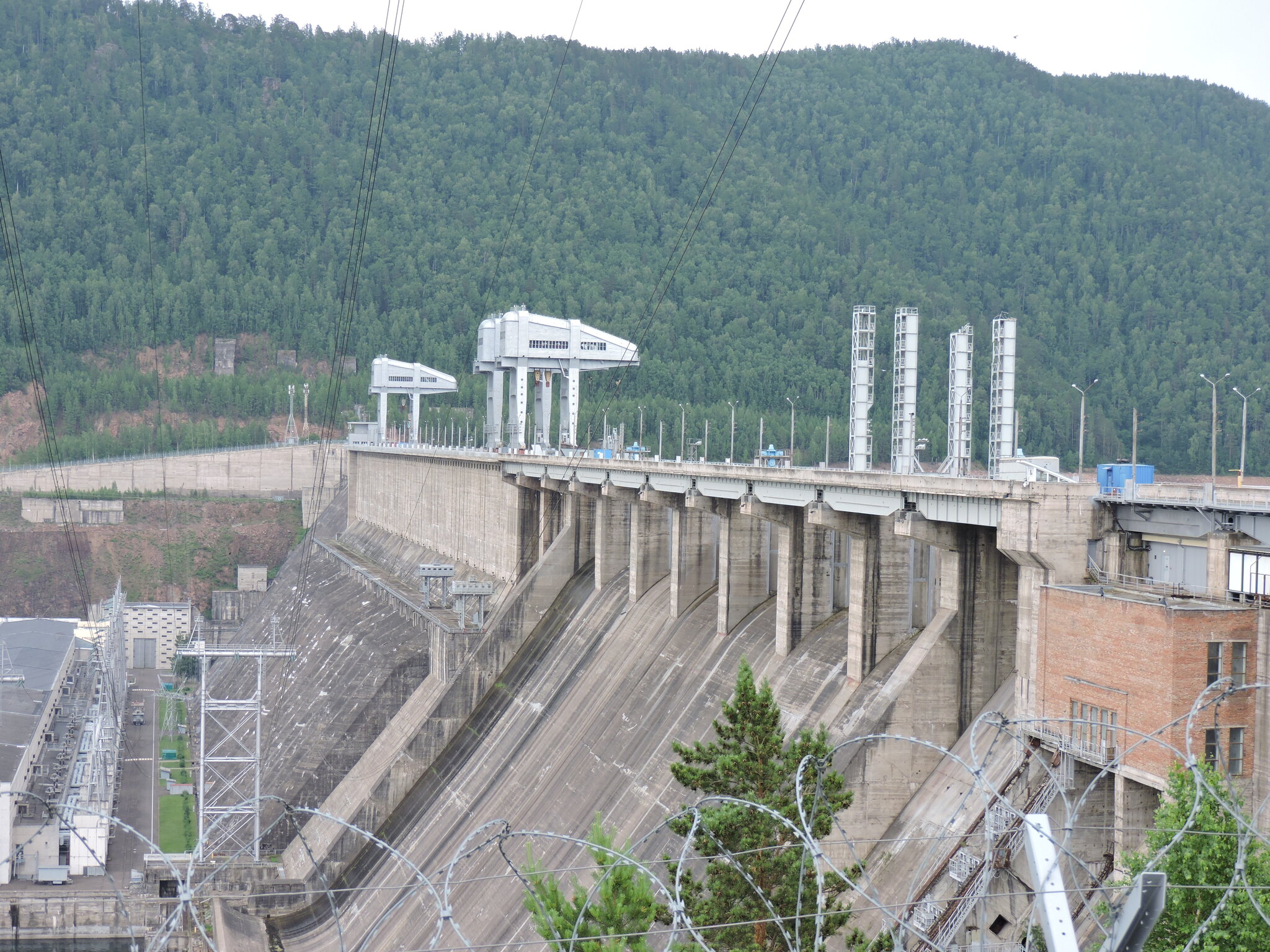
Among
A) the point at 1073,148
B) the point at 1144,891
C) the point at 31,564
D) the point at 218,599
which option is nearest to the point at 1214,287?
the point at 1073,148

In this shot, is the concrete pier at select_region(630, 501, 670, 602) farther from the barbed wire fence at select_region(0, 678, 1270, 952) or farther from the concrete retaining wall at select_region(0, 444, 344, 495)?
the concrete retaining wall at select_region(0, 444, 344, 495)

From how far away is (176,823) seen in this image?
2280 inches

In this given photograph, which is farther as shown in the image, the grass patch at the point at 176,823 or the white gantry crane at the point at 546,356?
the white gantry crane at the point at 546,356

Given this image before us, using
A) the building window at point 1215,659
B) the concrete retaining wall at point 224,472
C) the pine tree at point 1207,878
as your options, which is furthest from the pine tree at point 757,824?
the concrete retaining wall at point 224,472

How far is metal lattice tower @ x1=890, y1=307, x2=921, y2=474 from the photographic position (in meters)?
33.2

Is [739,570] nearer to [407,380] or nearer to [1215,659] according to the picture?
[1215,659]

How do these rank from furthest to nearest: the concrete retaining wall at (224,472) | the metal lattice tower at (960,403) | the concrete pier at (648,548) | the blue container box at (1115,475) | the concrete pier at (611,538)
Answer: the concrete retaining wall at (224,472) → the concrete pier at (611,538) → the concrete pier at (648,548) → the metal lattice tower at (960,403) → the blue container box at (1115,475)

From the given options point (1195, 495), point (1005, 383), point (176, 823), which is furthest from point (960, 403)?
point (176, 823)

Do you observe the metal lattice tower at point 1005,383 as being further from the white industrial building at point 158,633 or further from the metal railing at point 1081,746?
the white industrial building at point 158,633

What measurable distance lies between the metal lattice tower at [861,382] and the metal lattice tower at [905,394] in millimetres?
718

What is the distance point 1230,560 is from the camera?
21.8 meters

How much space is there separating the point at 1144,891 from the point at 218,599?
4060 inches

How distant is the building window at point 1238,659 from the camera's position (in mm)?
20844

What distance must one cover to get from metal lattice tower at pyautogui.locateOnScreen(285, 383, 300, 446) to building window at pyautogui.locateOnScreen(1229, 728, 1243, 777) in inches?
4752
